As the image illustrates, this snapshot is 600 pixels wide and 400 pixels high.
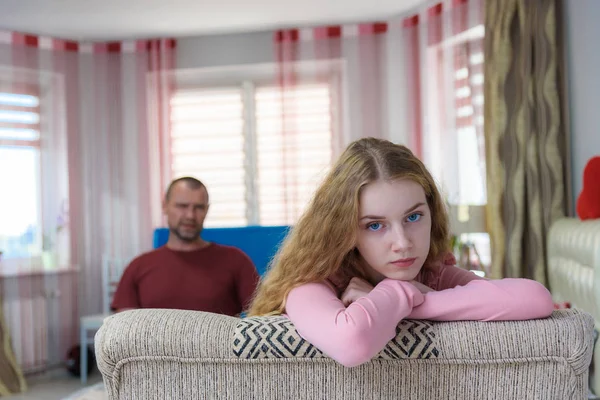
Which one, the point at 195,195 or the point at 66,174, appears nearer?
the point at 195,195

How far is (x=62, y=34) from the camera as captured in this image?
573cm

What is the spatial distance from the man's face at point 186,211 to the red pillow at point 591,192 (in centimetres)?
188

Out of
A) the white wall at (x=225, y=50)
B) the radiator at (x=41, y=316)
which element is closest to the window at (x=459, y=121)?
the white wall at (x=225, y=50)

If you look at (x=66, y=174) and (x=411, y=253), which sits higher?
(x=66, y=174)

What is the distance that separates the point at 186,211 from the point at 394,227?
2.52 metres

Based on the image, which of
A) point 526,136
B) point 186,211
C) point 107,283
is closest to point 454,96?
point 526,136

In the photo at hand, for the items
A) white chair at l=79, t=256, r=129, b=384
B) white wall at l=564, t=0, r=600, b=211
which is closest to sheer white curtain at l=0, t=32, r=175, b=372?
white chair at l=79, t=256, r=129, b=384

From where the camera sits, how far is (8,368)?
16.4ft

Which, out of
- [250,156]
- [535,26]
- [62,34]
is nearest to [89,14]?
[62,34]

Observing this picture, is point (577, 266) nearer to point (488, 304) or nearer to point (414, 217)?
point (414, 217)

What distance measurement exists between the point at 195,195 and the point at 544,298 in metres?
2.80

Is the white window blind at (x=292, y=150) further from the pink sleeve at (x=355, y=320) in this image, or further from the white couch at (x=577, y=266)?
the pink sleeve at (x=355, y=320)

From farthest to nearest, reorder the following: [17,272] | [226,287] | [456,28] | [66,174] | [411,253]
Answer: [66,174] → [17,272] → [456,28] → [226,287] → [411,253]

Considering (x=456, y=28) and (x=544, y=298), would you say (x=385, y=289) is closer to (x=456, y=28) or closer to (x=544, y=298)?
(x=544, y=298)
